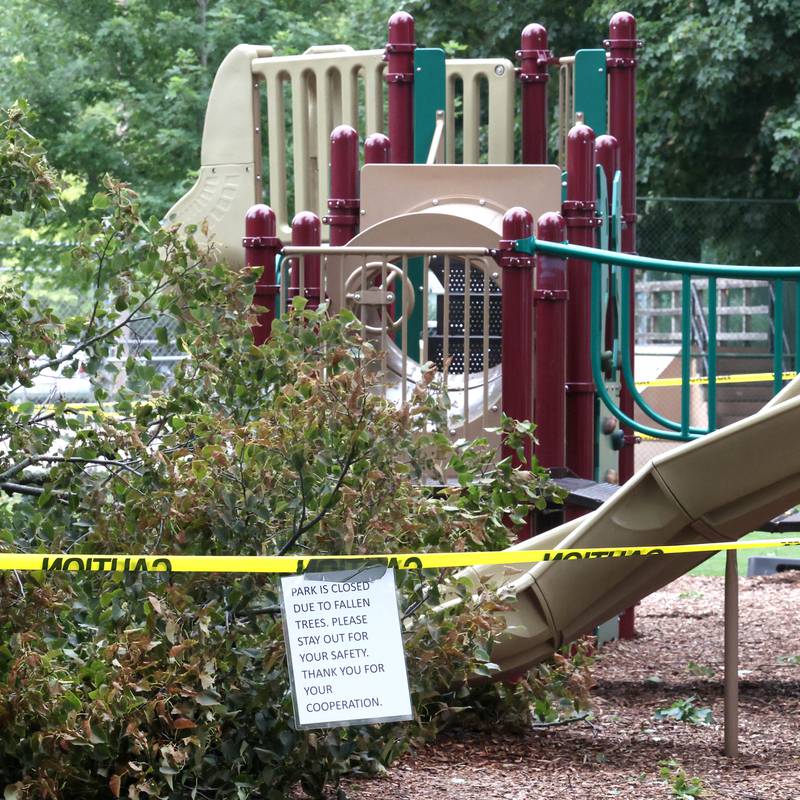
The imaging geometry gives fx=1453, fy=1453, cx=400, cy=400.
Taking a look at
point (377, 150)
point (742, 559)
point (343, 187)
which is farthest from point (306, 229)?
point (742, 559)

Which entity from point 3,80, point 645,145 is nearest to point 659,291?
point 645,145

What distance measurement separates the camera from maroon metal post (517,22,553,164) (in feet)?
26.6

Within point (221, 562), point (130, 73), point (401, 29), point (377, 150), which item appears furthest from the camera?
point (130, 73)

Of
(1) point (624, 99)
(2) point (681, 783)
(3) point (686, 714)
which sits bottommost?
(3) point (686, 714)

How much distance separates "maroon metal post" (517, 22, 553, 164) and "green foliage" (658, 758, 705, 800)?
4485mm

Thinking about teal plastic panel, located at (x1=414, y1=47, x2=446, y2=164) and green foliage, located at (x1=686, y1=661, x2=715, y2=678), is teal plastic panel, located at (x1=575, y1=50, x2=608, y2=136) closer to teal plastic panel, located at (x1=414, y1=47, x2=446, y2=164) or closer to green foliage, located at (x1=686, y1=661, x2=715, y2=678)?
teal plastic panel, located at (x1=414, y1=47, x2=446, y2=164)

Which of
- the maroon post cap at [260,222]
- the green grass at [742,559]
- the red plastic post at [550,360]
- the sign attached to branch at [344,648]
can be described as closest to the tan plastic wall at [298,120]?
the maroon post cap at [260,222]

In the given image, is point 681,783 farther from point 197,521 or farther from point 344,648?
point 197,521

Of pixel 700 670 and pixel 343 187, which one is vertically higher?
pixel 343 187

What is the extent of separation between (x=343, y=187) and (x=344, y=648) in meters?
3.93

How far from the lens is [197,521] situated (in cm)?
355

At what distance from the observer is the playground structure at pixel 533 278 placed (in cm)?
458

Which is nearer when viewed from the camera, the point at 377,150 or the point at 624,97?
the point at 377,150

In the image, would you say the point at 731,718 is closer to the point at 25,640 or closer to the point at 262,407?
the point at 262,407
